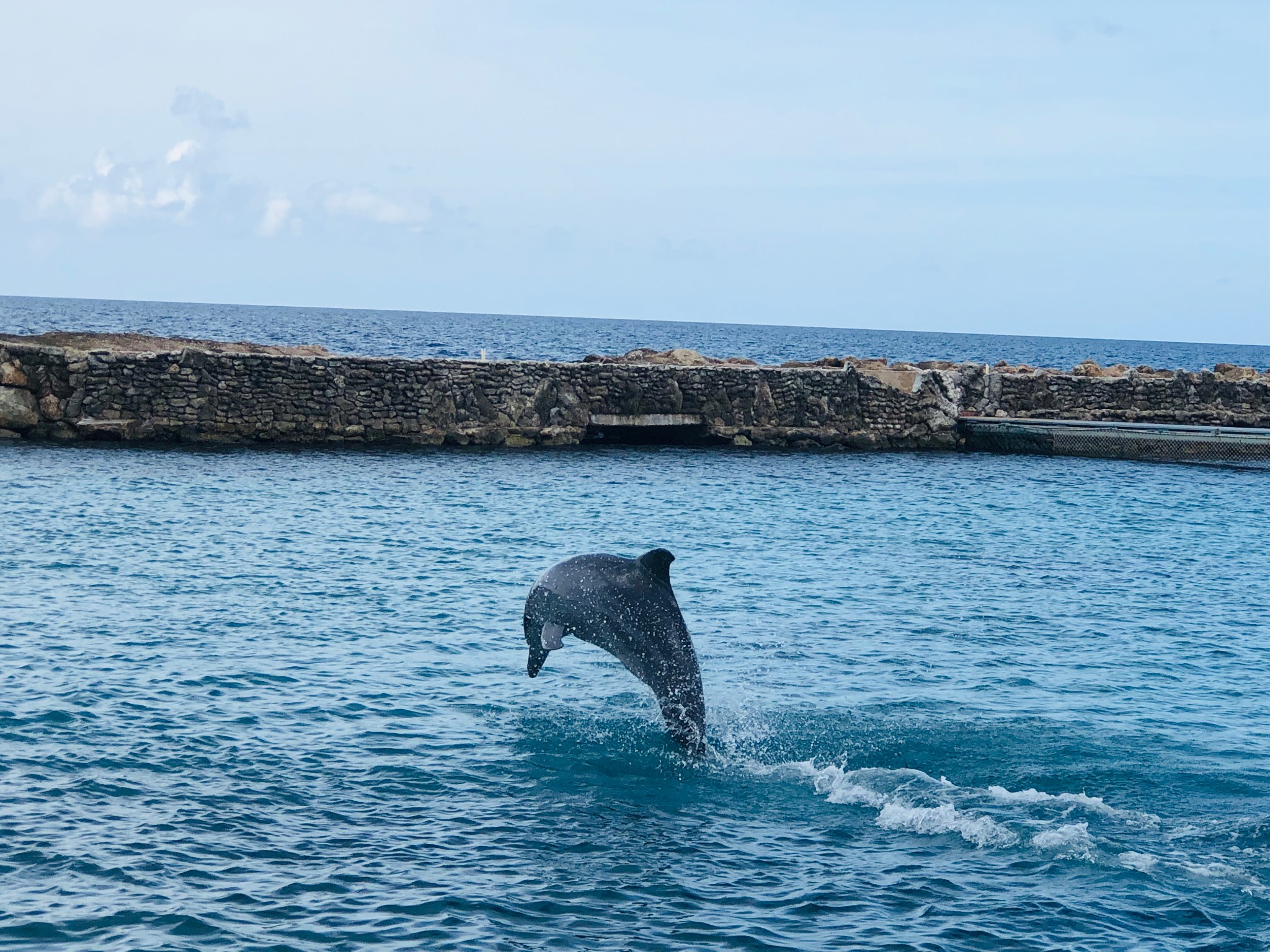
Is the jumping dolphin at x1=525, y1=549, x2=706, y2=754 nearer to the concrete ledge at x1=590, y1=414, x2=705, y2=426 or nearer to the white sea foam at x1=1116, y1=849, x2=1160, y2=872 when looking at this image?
the white sea foam at x1=1116, y1=849, x2=1160, y2=872

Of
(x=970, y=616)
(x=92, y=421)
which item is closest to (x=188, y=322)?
(x=92, y=421)

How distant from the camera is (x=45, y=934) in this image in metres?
7.67

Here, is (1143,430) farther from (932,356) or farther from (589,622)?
(932,356)

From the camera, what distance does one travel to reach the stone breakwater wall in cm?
3334

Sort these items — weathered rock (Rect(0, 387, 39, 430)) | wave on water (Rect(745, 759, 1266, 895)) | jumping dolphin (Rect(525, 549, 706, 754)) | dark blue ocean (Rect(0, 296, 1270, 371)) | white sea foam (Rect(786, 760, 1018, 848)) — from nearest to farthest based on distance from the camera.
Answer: wave on water (Rect(745, 759, 1266, 895)) < white sea foam (Rect(786, 760, 1018, 848)) < jumping dolphin (Rect(525, 549, 706, 754)) < weathered rock (Rect(0, 387, 39, 430)) < dark blue ocean (Rect(0, 296, 1270, 371))

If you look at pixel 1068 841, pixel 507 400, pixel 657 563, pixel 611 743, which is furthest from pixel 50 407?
pixel 1068 841

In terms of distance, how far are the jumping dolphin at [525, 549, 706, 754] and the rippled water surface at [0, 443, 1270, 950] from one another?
2.99ft

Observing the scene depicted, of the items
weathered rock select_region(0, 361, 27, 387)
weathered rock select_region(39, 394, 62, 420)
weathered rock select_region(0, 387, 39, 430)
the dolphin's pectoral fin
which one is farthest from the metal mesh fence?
the dolphin's pectoral fin

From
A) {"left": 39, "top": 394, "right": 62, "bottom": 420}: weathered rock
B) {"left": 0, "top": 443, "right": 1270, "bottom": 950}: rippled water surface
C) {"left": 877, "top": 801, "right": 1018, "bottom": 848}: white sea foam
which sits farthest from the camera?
{"left": 39, "top": 394, "right": 62, "bottom": 420}: weathered rock

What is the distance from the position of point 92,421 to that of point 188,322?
117613 millimetres

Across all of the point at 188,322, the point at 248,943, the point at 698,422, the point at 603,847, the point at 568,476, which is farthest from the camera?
the point at 188,322

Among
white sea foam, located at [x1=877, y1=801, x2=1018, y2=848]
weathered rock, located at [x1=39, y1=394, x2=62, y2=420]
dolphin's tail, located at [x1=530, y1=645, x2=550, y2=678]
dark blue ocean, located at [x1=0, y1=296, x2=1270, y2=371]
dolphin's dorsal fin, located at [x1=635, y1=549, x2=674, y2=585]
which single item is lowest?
white sea foam, located at [x1=877, y1=801, x2=1018, y2=848]

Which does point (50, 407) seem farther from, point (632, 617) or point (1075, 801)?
point (1075, 801)

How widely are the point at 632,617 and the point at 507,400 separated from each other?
26.8 metres
